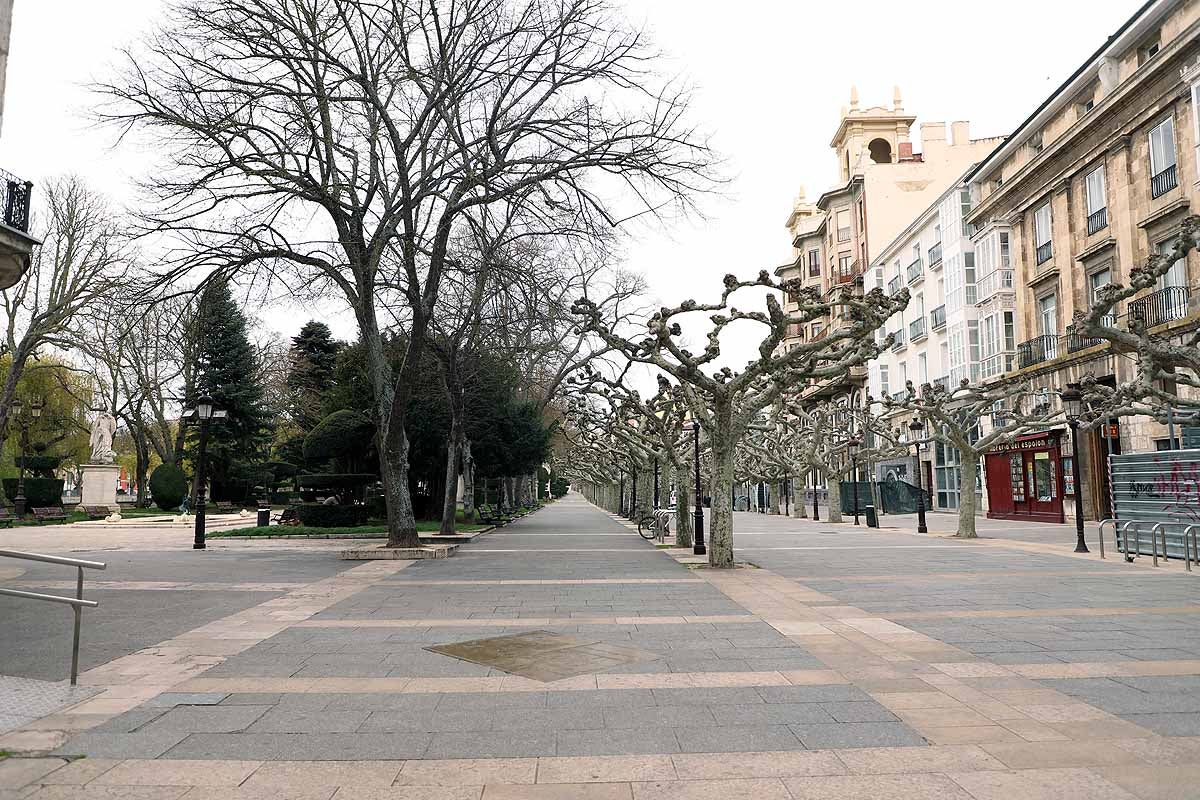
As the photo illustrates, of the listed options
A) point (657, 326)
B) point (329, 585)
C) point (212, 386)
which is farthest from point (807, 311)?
point (212, 386)

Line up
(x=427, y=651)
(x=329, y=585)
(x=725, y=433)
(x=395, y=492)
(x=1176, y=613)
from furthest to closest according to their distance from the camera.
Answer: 1. (x=395, y=492)
2. (x=725, y=433)
3. (x=329, y=585)
4. (x=1176, y=613)
5. (x=427, y=651)

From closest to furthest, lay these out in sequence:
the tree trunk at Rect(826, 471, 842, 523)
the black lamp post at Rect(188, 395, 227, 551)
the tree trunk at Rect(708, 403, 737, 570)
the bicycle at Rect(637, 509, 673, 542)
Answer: the tree trunk at Rect(708, 403, 737, 570)
the black lamp post at Rect(188, 395, 227, 551)
the bicycle at Rect(637, 509, 673, 542)
the tree trunk at Rect(826, 471, 842, 523)

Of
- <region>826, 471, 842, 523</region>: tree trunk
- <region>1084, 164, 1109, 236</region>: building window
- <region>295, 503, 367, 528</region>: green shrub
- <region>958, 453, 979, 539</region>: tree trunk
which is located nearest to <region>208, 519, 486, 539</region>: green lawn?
<region>295, 503, 367, 528</region>: green shrub

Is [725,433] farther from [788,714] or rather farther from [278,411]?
[278,411]

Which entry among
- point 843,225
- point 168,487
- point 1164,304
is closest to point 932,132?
point 843,225

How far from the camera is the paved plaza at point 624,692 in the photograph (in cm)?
466

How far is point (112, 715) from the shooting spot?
19.6 ft

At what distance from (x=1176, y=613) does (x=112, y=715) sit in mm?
11457

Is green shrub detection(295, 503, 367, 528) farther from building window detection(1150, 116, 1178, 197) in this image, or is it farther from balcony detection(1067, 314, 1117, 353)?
building window detection(1150, 116, 1178, 197)

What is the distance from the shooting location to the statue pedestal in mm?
39719

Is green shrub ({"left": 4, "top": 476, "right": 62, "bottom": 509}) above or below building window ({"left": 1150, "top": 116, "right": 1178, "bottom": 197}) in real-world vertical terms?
below

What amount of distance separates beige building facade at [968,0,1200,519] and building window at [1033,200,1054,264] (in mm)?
66

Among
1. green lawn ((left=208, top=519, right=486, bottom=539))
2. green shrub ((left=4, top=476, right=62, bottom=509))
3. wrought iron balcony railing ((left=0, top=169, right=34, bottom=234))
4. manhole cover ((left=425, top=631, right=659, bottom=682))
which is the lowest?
manhole cover ((left=425, top=631, right=659, bottom=682))

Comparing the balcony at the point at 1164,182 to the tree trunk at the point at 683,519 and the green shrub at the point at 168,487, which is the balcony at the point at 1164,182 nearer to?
the tree trunk at the point at 683,519
